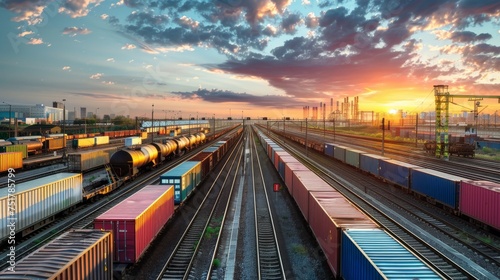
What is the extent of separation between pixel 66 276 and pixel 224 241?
1139cm

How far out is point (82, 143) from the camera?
255ft

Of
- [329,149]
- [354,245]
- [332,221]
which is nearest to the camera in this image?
[354,245]

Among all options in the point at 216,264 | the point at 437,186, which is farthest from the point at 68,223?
the point at 437,186

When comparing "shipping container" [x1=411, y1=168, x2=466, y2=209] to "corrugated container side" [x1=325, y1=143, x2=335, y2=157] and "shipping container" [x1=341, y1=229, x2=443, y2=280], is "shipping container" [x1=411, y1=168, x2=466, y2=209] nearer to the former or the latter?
"shipping container" [x1=341, y1=229, x2=443, y2=280]

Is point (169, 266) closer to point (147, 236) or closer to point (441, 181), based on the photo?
point (147, 236)

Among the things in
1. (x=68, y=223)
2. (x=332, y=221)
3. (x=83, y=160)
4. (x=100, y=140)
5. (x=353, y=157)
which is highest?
(x=100, y=140)

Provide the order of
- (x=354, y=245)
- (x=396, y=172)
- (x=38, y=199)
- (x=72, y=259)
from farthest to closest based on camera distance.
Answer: (x=396, y=172) → (x=38, y=199) → (x=354, y=245) → (x=72, y=259)

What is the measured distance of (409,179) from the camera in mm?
32688

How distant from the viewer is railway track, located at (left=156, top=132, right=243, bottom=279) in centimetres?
1641

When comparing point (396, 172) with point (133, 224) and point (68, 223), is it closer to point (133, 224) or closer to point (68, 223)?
point (133, 224)

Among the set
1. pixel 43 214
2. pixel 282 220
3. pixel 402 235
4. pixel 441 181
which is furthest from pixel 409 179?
pixel 43 214

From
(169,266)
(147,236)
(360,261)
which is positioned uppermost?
(360,261)

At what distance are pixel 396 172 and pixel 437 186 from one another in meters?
8.23

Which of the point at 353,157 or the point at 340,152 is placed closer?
the point at 353,157
